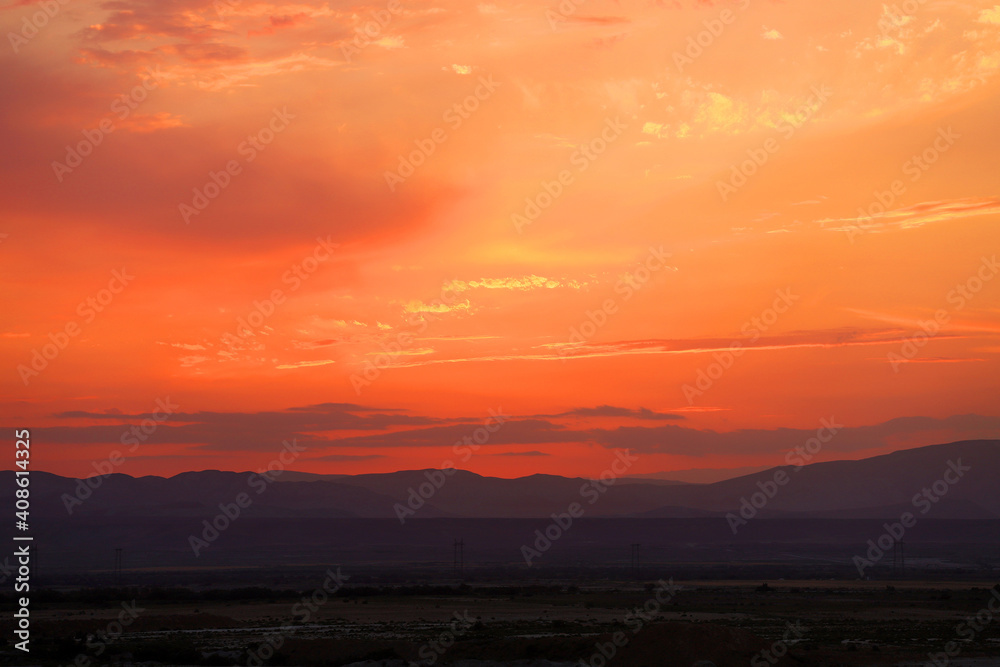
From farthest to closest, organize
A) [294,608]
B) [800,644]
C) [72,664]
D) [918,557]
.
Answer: [918,557] → [294,608] → [800,644] → [72,664]

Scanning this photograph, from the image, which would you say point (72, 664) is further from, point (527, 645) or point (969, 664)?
point (969, 664)

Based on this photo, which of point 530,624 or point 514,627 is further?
point 530,624

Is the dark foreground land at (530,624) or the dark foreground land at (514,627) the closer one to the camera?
the dark foreground land at (514,627)

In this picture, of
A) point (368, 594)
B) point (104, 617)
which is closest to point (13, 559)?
point (368, 594)

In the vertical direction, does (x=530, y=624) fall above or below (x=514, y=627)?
below

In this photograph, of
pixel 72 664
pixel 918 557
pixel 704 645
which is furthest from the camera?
pixel 918 557

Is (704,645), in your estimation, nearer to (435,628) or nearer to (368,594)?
(435,628)

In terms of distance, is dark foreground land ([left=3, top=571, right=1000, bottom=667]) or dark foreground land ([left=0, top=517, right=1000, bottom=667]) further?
dark foreground land ([left=0, top=517, right=1000, bottom=667])

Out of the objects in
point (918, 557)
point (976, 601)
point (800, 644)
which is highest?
point (800, 644)

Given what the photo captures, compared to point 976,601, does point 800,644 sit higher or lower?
higher

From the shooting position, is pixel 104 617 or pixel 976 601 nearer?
pixel 104 617
